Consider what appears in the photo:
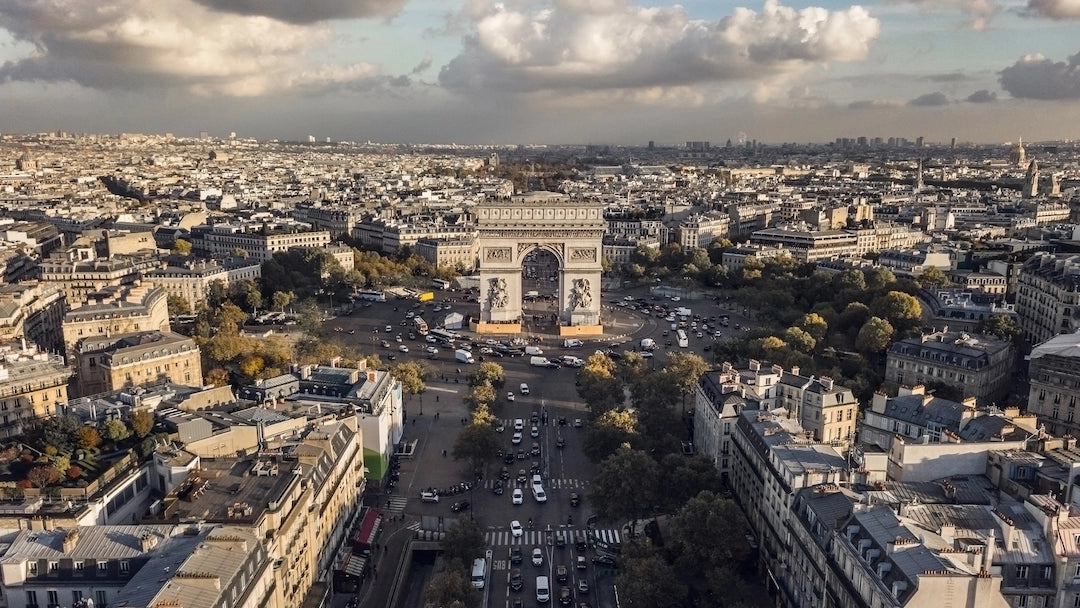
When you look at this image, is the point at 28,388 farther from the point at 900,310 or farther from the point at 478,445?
the point at 900,310

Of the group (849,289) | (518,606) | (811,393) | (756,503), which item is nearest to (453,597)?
(518,606)

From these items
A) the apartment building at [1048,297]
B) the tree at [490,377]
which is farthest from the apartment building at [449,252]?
the apartment building at [1048,297]

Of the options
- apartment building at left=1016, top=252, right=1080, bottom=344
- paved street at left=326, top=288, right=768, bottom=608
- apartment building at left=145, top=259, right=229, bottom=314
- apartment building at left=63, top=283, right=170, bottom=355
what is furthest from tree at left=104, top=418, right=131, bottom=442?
apartment building at left=1016, top=252, right=1080, bottom=344

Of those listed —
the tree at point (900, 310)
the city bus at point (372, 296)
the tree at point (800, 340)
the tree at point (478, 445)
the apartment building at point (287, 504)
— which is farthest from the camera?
the city bus at point (372, 296)

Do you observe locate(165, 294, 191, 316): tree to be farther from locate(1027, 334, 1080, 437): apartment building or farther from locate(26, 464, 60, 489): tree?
locate(1027, 334, 1080, 437): apartment building

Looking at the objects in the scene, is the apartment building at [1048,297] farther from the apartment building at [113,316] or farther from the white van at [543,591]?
the apartment building at [113,316]
